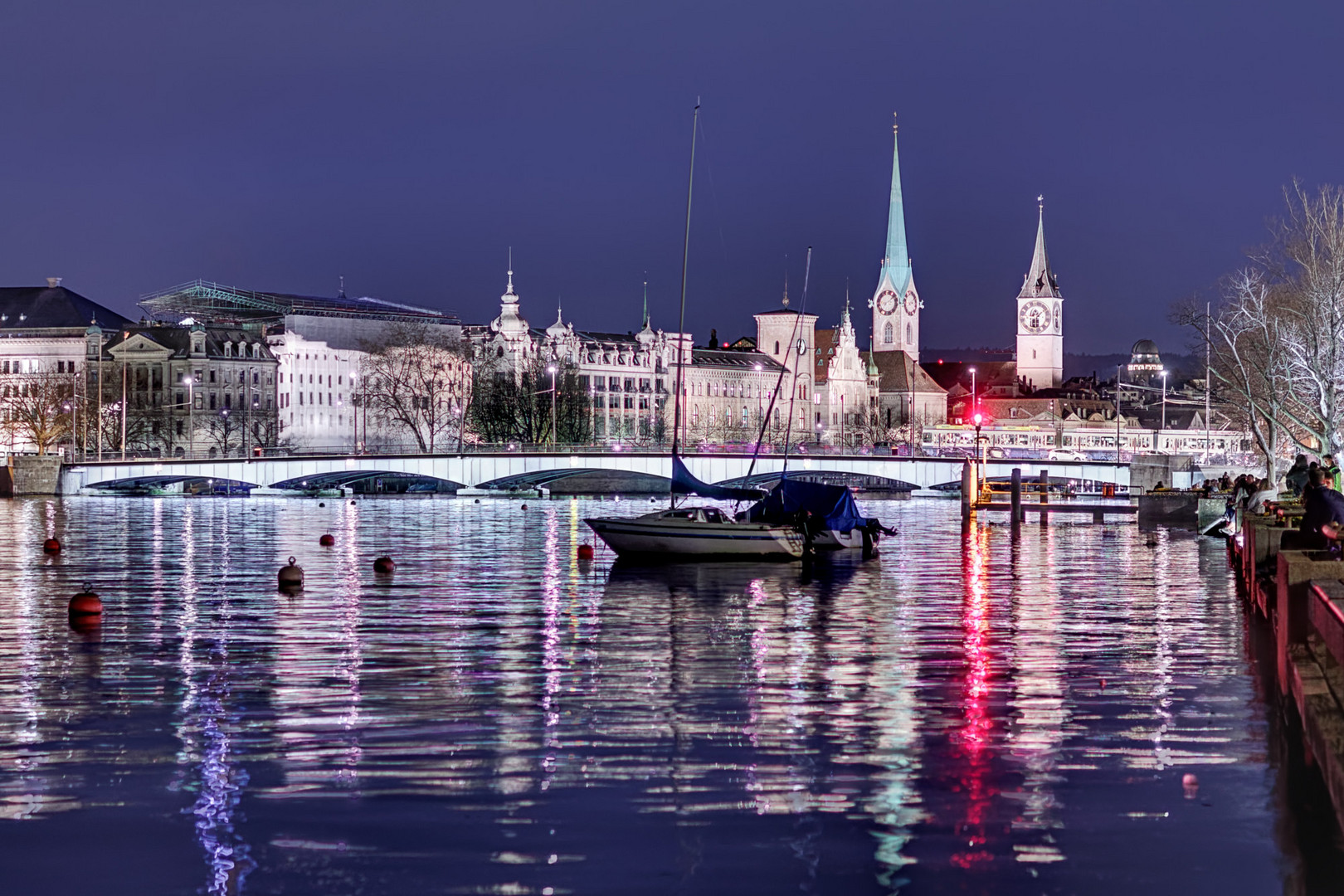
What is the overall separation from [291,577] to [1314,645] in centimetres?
2621

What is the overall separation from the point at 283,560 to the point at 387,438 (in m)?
133

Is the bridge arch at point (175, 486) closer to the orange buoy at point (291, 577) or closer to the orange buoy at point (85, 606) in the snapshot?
the orange buoy at point (291, 577)

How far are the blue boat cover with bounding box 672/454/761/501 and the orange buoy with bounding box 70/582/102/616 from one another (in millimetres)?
25427

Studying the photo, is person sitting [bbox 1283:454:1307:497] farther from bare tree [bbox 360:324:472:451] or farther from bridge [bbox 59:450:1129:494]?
bare tree [bbox 360:324:472:451]

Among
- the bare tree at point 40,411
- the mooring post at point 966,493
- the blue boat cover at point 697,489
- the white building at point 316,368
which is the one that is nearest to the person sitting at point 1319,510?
the blue boat cover at point 697,489

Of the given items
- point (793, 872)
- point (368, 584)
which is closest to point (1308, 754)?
point (793, 872)

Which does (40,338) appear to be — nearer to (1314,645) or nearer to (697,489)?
(697,489)

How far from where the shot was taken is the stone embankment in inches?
688

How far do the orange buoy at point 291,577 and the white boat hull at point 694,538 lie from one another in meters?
11.0

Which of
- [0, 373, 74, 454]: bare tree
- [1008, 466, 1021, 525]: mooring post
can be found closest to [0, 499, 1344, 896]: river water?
[1008, 466, 1021, 525]: mooring post

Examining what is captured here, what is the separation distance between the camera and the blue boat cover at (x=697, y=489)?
198 feet

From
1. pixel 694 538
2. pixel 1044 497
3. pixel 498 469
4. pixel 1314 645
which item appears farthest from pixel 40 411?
pixel 1314 645

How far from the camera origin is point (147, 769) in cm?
1977

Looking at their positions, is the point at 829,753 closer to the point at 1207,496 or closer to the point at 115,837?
the point at 115,837
